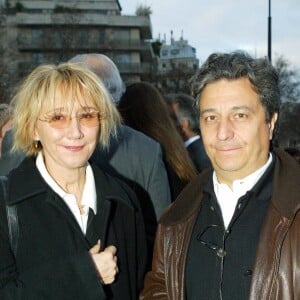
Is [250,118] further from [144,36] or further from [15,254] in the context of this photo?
[144,36]

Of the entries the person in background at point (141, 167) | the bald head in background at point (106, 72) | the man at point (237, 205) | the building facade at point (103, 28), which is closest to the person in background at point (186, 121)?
the bald head in background at point (106, 72)

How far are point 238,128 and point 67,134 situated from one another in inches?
30.3

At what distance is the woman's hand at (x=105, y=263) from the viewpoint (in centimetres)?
264

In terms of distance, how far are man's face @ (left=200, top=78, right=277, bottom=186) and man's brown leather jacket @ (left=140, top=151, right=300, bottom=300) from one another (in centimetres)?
13

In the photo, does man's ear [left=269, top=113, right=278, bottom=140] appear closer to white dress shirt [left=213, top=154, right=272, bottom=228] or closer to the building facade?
white dress shirt [left=213, top=154, right=272, bottom=228]

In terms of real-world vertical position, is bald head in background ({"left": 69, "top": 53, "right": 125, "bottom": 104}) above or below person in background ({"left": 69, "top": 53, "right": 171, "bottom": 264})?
above

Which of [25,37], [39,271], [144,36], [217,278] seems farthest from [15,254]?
[144,36]

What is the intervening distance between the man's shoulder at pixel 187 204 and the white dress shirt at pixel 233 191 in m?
0.15

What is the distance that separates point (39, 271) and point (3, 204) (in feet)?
1.08

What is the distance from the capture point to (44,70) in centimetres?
284

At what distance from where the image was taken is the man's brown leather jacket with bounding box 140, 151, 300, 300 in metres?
2.37

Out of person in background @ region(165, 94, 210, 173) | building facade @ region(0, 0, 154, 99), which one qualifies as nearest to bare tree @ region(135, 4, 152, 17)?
building facade @ region(0, 0, 154, 99)

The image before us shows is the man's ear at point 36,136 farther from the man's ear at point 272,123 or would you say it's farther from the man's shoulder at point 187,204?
the man's ear at point 272,123

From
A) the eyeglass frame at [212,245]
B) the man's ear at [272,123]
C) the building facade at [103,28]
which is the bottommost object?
the eyeglass frame at [212,245]
